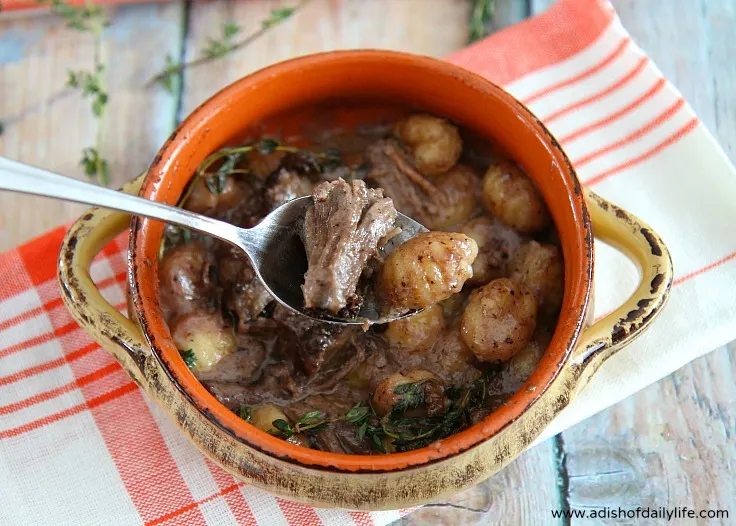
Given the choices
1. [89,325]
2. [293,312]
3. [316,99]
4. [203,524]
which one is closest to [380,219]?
[293,312]

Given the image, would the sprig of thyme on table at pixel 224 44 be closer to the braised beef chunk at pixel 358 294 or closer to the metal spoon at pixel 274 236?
the braised beef chunk at pixel 358 294

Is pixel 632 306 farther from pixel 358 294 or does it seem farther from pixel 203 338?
pixel 203 338

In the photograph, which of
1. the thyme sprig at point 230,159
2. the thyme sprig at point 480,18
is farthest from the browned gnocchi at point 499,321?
the thyme sprig at point 480,18

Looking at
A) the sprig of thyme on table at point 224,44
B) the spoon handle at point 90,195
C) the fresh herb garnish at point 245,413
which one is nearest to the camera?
the spoon handle at point 90,195

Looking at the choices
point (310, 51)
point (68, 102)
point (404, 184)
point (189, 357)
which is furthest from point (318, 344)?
point (68, 102)

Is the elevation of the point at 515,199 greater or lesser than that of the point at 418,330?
greater

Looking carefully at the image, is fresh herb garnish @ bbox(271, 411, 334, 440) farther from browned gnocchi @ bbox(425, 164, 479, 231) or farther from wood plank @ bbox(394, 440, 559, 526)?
browned gnocchi @ bbox(425, 164, 479, 231)

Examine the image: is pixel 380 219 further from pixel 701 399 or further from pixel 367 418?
pixel 701 399
